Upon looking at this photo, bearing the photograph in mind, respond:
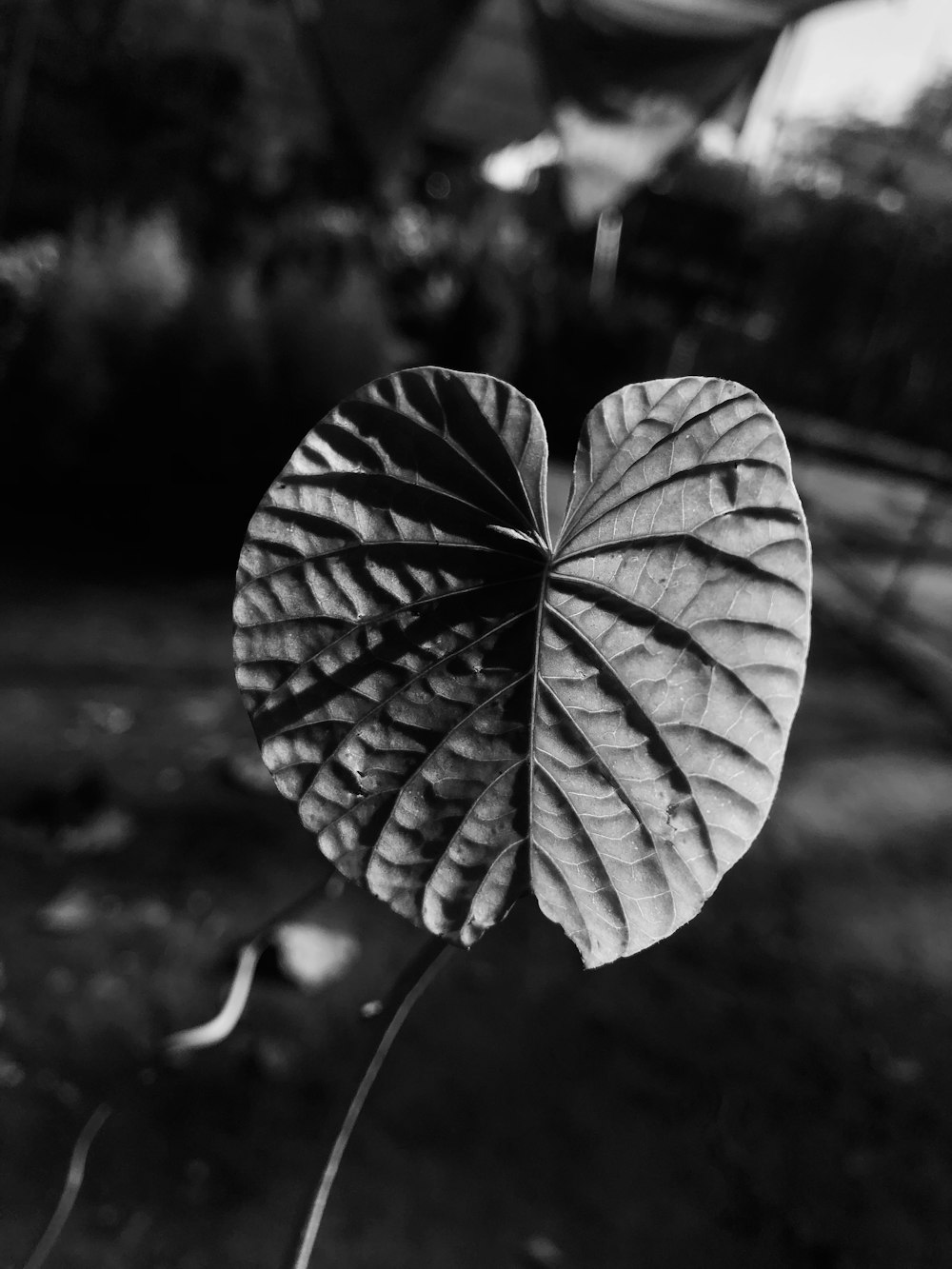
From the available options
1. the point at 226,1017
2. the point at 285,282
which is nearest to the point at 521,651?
the point at 226,1017

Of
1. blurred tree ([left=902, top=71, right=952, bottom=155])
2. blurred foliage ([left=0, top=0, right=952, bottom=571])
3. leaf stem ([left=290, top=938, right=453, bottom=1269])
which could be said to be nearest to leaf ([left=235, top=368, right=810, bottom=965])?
leaf stem ([left=290, top=938, right=453, bottom=1269])

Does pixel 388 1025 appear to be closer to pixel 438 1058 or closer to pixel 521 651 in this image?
pixel 521 651

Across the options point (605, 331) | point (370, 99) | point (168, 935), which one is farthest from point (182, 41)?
point (168, 935)

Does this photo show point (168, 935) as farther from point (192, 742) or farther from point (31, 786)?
point (192, 742)

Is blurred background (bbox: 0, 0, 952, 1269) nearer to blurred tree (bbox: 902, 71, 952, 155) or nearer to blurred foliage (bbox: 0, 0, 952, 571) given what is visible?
blurred foliage (bbox: 0, 0, 952, 571)

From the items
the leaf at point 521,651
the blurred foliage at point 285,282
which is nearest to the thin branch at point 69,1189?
the leaf at point 521,651

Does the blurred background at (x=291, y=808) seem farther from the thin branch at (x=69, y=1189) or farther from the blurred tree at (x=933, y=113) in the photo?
the blurred tree at (x=933, y=113)
